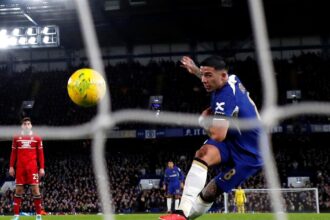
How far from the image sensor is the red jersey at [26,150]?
737cm

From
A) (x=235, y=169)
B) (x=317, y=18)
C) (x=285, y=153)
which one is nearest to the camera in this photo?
(x=235, y=169)

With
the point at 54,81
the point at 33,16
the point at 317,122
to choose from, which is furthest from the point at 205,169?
the point at 54,81

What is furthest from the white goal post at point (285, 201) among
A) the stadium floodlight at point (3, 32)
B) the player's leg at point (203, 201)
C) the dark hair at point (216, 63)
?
the stadium floodlight at point (3, 32)

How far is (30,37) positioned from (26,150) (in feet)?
→ 47.9

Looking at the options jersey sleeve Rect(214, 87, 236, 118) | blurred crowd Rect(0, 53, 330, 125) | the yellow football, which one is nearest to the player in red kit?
the yellow football

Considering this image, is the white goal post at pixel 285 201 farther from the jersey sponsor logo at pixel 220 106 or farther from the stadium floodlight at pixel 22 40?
the stadium floodlight at pixel 22 40

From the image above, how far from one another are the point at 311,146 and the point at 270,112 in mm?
17490

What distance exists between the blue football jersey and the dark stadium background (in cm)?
1409

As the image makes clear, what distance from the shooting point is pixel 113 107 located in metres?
21.4

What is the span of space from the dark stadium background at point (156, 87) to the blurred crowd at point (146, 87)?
0.14ft

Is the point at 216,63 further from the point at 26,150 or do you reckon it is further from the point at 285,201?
the point at 285,201

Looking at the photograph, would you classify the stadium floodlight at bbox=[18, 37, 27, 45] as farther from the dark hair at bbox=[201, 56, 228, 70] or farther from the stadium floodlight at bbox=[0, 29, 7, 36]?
the dark hair at bbox=[201, 56, 228, 70]

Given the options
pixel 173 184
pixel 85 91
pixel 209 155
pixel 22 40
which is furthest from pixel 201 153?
pixel 22 40

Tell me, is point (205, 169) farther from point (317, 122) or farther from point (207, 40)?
point (207, 40)
